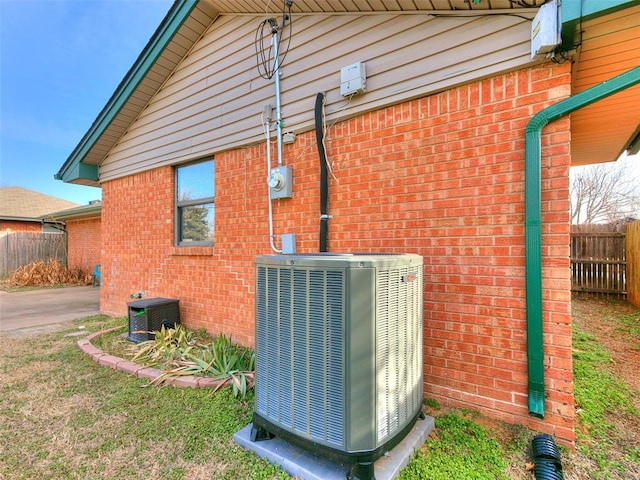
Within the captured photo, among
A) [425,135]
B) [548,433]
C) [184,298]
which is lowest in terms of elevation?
[548,433]

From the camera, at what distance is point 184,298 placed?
5000 mm

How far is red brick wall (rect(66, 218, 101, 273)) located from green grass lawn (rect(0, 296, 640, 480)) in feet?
35.1

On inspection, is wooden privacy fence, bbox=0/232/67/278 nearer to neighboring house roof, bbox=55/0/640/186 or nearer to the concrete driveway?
the concrete driveway

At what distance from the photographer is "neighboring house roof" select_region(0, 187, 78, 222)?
17.8m

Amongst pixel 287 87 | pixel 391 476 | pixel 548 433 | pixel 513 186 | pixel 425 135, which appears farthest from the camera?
pixel 287 87

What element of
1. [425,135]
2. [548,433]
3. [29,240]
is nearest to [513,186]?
[425,135]

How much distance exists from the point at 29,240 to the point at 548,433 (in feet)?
62.9

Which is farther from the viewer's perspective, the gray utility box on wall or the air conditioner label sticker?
the gray utility box on wall

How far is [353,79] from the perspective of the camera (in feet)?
10.3

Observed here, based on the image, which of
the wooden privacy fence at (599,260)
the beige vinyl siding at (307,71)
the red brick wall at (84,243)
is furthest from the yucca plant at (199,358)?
the red brick wall at (84,243)

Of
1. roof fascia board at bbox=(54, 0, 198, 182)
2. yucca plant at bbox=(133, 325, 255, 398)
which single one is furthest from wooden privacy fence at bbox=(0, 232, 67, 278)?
yucca plant at bbox=(133, 325, 255, 398)

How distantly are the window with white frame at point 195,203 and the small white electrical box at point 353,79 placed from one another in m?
2.55

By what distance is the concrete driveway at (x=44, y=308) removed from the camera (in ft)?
19.3

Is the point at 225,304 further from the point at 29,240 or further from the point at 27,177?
the point at 27,177
